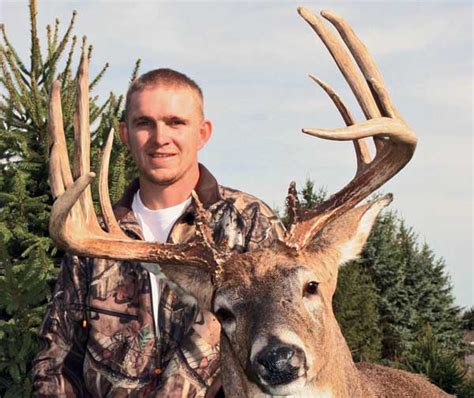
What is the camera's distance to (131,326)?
245 inches

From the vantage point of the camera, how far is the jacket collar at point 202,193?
646cm

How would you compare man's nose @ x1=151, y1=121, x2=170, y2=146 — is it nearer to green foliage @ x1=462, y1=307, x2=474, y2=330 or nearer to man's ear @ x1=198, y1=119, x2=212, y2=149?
man's ear @ x1=198, y1=119, x2=212, y2=149

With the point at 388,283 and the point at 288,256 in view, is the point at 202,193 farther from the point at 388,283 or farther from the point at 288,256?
the point at 388,283

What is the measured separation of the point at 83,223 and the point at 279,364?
1740 millimetres

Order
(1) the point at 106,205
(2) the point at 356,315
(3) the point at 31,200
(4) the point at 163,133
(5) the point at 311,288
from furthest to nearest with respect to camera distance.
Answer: (2) the point at 356,315
(3) the point at 31,200
(4) the point at 163,133
(1) the point at 106,205
(5) the point at 311,288

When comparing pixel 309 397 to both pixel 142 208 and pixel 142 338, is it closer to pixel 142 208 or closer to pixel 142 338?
pixel 142 338

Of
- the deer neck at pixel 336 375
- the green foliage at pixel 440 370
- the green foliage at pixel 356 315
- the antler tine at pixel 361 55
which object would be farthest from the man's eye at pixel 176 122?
the green foliage at pixel 356 315

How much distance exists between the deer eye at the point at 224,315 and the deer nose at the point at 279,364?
0.51 meters

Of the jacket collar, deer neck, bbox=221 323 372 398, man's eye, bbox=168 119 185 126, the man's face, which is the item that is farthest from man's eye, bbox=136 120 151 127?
deer neck, bbox=221 323 372 398

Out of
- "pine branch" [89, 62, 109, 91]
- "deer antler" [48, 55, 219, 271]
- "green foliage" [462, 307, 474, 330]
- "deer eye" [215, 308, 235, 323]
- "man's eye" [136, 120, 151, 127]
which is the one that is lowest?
"green foliage" [462, 307, 474, 330]

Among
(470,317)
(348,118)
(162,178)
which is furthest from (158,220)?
(470,317)

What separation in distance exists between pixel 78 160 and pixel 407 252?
21.6 metres

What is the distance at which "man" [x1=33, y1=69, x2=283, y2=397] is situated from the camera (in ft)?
20.1

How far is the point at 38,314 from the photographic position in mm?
9711
